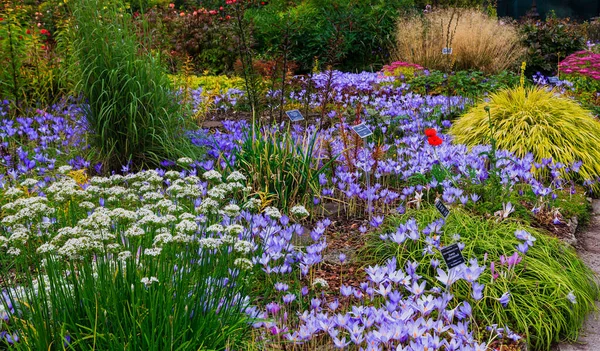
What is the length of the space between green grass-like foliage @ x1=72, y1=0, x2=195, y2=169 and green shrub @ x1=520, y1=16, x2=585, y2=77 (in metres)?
7.39

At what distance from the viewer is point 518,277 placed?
3.05 m

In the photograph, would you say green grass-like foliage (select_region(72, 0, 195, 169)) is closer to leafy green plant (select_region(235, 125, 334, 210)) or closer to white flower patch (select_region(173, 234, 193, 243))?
leafy green plant (select_region(235, 125, 334, 210))

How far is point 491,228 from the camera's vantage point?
12.0ft

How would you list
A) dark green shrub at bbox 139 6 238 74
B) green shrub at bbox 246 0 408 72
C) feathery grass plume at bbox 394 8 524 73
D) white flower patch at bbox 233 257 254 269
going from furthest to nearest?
green shrub at bbox 246 0 408 72 < dark green shrub at bbox 139 6 238 74 < feathery grass plume at bbox 394 8 524 73 < white flower patch at bbox 233 257 254 269

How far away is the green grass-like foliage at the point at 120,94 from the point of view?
4.93m

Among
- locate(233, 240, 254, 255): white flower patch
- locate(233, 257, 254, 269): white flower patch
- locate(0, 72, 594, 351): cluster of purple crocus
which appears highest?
locate(233, 240, 254, 255): white flower patch

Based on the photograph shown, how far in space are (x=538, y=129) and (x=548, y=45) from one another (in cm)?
610

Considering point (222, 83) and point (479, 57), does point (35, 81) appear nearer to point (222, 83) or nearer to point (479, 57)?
point (222, 83)

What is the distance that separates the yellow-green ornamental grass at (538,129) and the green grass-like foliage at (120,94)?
8.62ft

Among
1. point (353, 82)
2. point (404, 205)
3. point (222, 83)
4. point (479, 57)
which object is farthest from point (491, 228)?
point (479, 57)

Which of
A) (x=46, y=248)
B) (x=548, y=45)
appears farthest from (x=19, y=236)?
(x=548, y=45)

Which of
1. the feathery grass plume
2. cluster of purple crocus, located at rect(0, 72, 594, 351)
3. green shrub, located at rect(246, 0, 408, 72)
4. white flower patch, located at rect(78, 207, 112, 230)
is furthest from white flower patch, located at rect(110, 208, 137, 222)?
green shrub, located at rect(246, 0, 408, 72)

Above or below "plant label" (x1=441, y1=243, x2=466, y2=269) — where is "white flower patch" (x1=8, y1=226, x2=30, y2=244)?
above

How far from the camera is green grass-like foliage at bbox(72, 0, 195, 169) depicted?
493 centimetres
